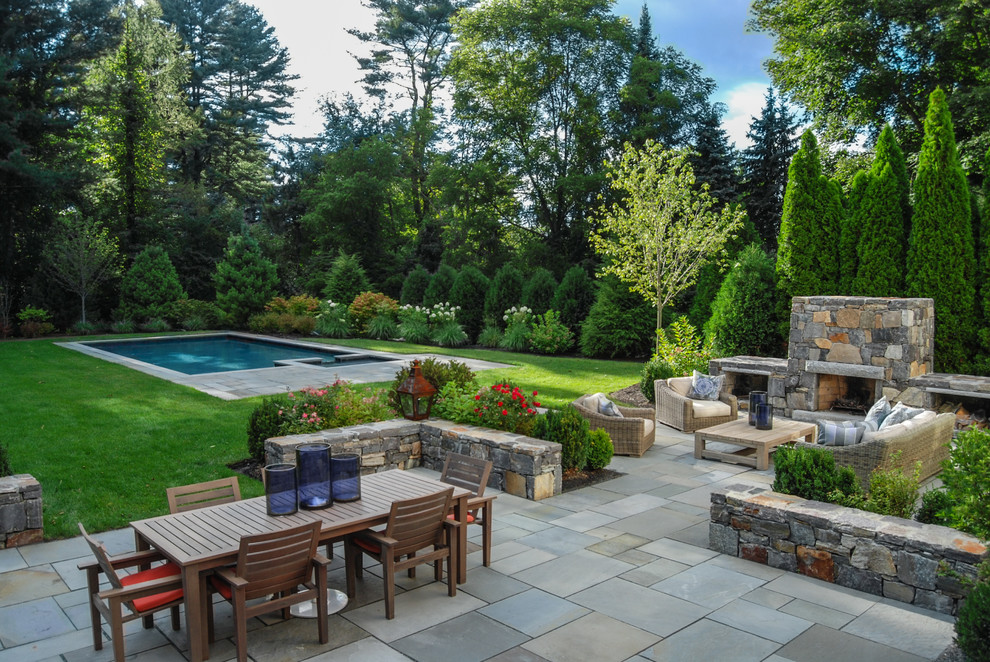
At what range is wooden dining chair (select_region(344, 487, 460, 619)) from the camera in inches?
159

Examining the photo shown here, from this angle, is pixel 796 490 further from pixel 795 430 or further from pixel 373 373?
pixel 373 373

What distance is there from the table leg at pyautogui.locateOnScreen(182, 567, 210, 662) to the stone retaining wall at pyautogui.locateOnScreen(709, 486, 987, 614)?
3621 mm

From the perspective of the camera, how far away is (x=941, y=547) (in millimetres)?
4113

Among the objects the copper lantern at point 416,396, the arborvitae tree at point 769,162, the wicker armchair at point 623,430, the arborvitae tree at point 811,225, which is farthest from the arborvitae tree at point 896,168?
the arborvitae tree at point 769,162

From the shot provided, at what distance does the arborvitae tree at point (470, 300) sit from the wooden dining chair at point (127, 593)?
17.0 meters

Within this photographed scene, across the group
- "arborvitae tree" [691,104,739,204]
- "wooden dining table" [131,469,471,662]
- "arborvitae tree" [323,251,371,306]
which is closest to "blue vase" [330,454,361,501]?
"wooden dining table" [131,469,471,662]

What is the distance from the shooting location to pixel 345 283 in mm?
24328

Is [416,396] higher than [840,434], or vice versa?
[416,396]

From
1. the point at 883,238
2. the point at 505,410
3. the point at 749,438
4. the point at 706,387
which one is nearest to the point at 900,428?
the point at 749,438

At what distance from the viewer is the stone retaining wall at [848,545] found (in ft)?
13.5

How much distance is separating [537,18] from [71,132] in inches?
668

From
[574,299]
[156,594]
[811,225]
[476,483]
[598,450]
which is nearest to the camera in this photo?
[156,594]

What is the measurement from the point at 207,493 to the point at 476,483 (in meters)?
1.97

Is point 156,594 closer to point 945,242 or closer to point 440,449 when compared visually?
point 440,449
